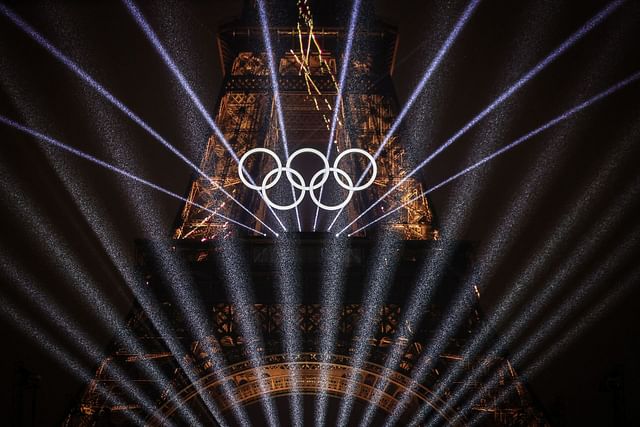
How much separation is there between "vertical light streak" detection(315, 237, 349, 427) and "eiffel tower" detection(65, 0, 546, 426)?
10cm

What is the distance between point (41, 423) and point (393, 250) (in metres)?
9.04

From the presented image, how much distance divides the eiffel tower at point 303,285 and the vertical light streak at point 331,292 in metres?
0.10

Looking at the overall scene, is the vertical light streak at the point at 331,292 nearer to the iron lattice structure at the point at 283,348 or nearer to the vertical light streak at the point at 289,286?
the iron lattice structure at the point at 283,348

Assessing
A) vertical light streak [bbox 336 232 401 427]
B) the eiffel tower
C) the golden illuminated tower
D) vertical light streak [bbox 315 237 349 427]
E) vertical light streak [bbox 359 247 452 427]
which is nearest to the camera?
the eiffel tower

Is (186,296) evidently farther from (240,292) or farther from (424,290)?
(424,290)

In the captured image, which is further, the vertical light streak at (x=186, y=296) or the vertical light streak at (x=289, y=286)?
the vertical light streak at (x=289, y=286)

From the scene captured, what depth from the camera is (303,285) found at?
832 inches

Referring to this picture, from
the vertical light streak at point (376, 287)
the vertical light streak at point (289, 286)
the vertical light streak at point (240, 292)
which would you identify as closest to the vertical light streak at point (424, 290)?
the vertical light streak at point (376, 287)

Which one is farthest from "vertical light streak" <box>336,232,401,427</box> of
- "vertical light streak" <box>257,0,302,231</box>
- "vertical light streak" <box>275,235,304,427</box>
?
"vertical light streak" <box>257,0,302,231</box>

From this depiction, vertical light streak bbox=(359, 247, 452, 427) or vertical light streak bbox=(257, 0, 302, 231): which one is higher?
vertical light streak bbox=(257, 0, 302, 231)

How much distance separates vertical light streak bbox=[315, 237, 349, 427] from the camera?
19.9 meters

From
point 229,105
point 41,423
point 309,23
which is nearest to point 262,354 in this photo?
point 41,423

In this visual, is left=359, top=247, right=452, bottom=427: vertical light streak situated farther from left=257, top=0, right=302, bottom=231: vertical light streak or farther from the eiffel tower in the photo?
left=257, top=0, right=302, bottom=231: vertical light streak

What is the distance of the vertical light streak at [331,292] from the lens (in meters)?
19.9
